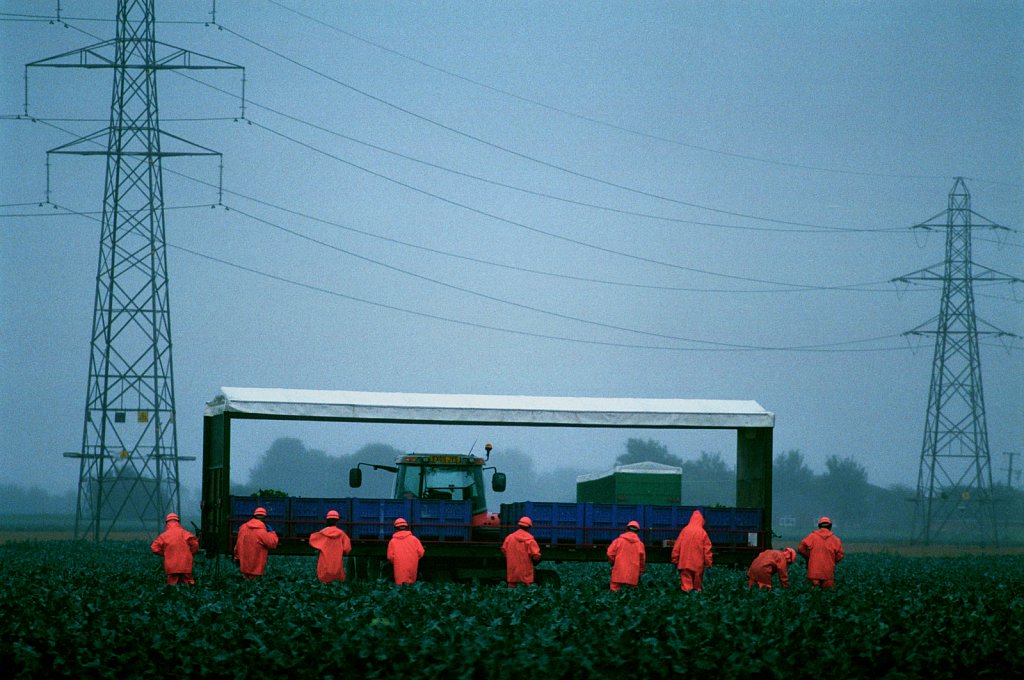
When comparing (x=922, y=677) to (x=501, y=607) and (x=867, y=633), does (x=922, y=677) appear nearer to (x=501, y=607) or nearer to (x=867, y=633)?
(x=867, y=633)

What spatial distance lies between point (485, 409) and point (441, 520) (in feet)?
7.22

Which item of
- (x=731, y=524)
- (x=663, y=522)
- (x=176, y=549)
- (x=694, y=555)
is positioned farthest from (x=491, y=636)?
(x=731, y=524)

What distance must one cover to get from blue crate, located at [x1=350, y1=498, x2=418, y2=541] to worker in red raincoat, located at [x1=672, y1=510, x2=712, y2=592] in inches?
202

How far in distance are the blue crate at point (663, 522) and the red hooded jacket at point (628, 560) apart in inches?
150

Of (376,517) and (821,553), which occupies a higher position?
(376,517)

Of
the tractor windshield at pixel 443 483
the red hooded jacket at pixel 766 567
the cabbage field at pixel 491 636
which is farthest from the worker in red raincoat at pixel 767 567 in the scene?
the tractor windshield at pixel 443 483

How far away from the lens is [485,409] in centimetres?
2427

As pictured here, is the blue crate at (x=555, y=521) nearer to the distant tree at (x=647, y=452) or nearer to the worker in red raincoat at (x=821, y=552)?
the worker in red raincoat at (x=821, y=552)

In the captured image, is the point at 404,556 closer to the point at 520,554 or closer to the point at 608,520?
the point at 520,554

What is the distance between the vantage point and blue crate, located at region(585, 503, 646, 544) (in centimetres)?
2373

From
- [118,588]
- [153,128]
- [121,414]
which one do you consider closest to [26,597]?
[118,588]

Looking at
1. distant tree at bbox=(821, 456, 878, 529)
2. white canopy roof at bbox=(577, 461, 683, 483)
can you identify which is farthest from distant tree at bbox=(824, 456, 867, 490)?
white canopy roof at bbox=(577, 461, 683, 483)

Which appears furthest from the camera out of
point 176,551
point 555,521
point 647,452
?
point 647,452

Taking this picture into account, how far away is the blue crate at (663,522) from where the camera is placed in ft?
78.4
